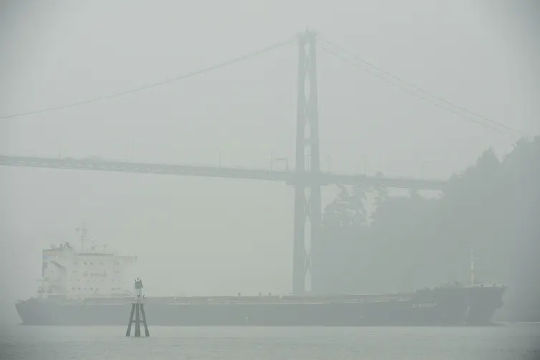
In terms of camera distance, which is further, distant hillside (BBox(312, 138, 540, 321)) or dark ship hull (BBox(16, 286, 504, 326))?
distant hillside (BBox(312, 138, 540, 321))

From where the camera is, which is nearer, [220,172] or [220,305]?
[220,305]

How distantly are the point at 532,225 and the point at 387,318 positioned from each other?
570 inches

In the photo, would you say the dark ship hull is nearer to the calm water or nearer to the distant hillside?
the calm water

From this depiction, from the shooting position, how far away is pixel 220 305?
85.1 metres

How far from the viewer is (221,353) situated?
5262 centimetres

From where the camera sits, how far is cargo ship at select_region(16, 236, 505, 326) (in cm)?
7369

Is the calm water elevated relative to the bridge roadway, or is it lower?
lower

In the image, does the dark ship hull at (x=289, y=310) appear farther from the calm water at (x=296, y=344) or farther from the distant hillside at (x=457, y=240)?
the distant hillside at (x=457, y=240)

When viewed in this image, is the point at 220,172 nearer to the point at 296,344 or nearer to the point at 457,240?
the point at 457,240

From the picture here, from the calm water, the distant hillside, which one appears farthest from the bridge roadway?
the calm water

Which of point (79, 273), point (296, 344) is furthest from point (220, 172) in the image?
point (296, 344)

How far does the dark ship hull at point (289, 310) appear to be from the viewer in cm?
7350

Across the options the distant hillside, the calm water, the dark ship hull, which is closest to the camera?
the calm water

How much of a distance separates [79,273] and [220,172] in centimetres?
1337
